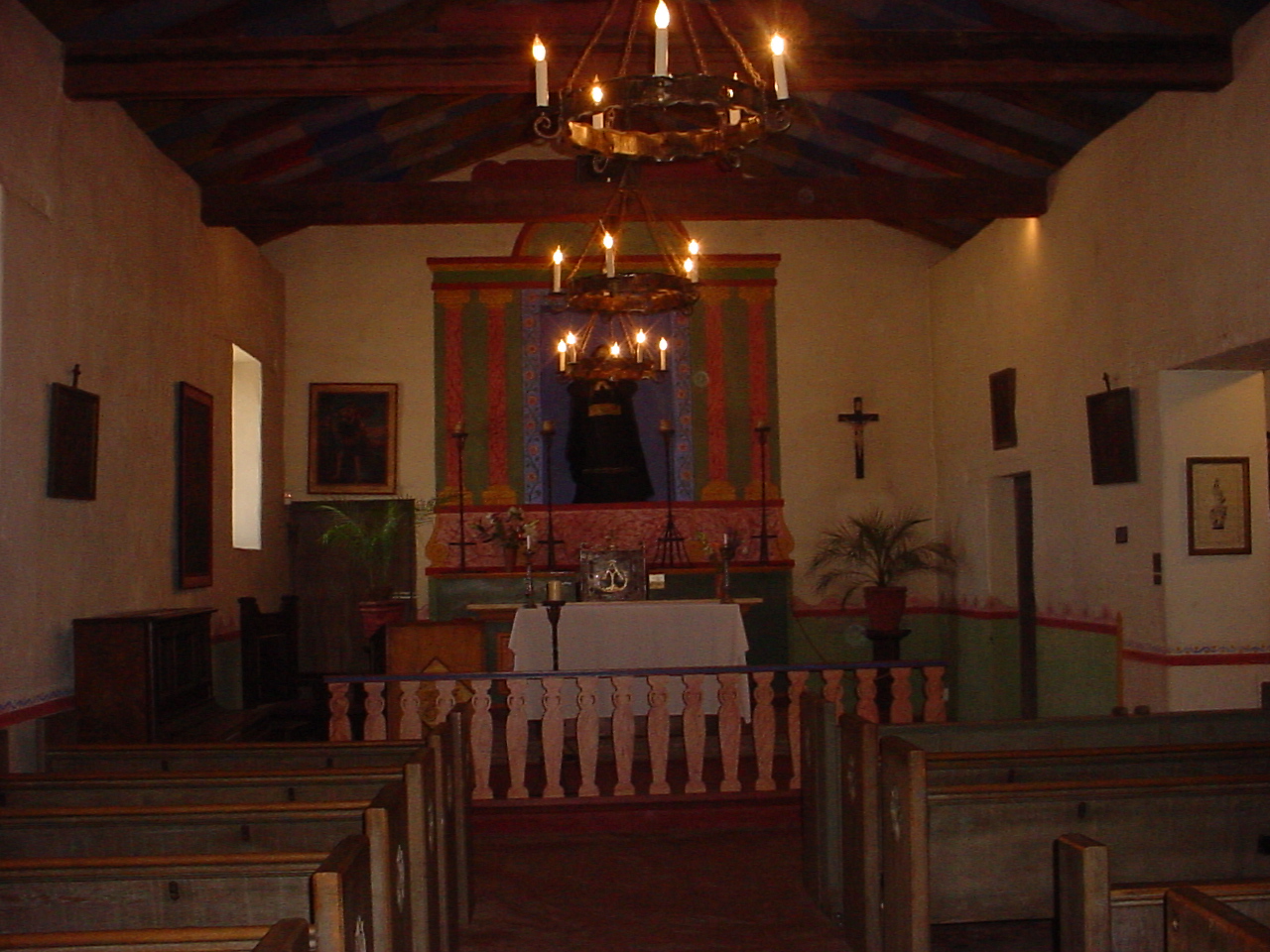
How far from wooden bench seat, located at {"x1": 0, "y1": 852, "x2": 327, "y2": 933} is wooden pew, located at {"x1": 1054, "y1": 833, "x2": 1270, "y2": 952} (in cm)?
150

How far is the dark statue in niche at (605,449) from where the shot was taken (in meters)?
11.6

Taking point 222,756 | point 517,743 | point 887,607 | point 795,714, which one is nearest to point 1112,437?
point 795,714

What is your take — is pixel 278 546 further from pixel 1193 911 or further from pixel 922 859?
pixel 1193 911

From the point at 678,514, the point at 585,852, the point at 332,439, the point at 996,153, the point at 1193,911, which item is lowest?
the point at 585,852

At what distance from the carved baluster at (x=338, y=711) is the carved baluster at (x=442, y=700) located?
44cm

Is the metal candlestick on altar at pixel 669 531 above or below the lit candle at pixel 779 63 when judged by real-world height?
below

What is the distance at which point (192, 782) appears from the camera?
148 inches

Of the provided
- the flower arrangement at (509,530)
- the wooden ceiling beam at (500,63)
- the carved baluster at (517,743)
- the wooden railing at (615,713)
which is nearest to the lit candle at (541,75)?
the wooden ceiling beam at (500,63)

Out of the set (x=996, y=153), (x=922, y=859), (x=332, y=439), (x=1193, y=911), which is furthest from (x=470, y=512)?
(x=1193, y=911)

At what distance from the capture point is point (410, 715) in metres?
6.51

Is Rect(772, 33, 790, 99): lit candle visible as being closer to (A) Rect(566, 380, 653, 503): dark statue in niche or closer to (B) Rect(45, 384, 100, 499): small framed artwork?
(B) Rect(45, 384, 100, 499): small framed artwork

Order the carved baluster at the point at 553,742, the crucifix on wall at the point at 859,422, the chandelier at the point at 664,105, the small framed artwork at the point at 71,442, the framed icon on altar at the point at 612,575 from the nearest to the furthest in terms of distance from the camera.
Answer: the chandelier at the point at 664,105 < the small framed artwork at the point at 71,442 < the carved baluster at the point at 553,742 < the framed icon on altar at the point at 612,575 < the crucifix on wall at the point at 859,422

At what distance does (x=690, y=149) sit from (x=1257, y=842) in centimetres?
296

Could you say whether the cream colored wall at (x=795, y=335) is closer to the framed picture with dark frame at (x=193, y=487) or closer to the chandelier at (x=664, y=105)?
the framed picture with dark frame at (x=193, y=487)
